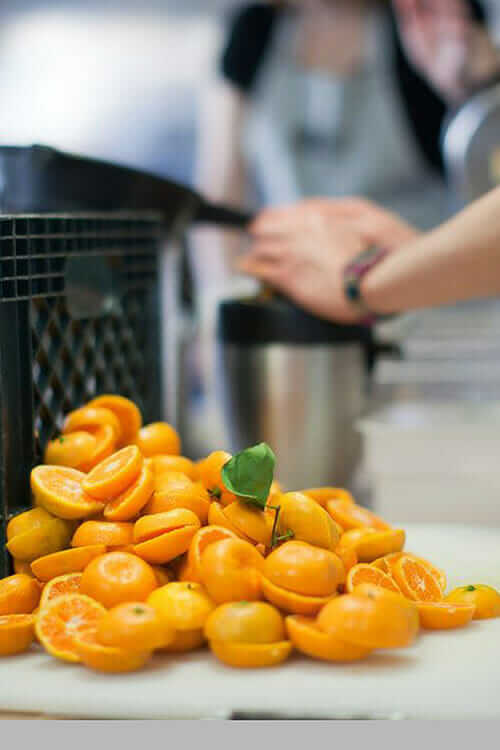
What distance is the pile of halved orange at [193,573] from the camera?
560 mm

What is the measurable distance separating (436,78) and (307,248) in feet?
3.95

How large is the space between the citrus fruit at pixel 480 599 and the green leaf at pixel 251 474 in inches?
6.3

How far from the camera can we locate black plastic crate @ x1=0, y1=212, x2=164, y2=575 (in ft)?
2.35

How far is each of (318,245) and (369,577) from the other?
2.47 ft

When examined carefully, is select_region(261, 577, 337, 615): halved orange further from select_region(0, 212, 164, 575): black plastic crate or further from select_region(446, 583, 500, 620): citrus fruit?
select_region(0, 212, 164, 575): black plastic crate

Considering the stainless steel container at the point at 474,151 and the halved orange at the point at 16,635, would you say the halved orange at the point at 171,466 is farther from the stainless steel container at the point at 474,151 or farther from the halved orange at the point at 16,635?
the stainless steel container at the point at 474,151

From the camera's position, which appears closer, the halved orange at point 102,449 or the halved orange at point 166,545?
the halved orange at point 166,545

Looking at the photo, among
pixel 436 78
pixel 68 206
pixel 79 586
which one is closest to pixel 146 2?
pixel 436 78

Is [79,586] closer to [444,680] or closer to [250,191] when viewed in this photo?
[444,680]

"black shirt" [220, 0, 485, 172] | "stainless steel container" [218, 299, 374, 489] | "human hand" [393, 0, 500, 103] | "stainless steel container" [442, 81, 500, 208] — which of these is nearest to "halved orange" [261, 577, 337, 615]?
"stainless steel container" [218, 299, 374, 489]

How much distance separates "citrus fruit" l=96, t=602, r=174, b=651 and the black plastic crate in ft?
0.55

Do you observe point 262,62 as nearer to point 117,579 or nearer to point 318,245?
point 318,245

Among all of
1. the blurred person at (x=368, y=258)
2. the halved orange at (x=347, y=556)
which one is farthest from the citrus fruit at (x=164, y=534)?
the blurred person at (x=368, y=258)

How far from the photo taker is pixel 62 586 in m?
0.64
